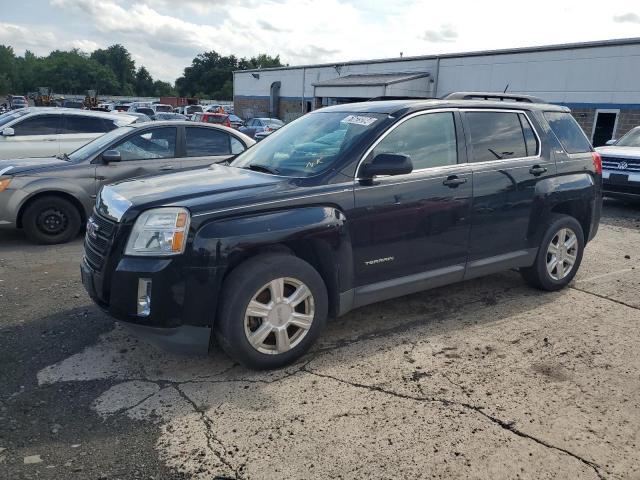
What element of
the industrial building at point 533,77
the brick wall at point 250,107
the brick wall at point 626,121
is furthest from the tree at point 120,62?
the brick wall at point 626,121

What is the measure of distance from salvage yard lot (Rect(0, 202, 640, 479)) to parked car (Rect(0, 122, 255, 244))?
89.1 inches

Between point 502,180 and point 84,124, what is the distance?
7.75 m

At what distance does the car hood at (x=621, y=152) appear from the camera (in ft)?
33.3

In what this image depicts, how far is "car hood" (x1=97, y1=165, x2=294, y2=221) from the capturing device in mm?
3320

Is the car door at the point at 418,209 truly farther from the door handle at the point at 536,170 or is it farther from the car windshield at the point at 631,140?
the car windshield at the point at 631,140

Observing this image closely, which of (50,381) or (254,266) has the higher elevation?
(254,266)

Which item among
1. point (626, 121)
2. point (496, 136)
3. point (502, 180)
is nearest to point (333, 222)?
point (502, 180)

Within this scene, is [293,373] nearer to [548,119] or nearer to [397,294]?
[397,294]

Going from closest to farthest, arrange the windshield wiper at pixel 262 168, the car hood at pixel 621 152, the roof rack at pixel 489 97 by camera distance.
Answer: the windshield wiper at pixel 262 168, the roof rack at pixel 489 97, the car hood at pixel 621 152

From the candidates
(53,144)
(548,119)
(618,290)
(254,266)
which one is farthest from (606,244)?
(53,144)

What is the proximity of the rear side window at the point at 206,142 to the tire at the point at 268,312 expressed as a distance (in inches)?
179

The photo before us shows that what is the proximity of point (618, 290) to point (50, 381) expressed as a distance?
5290mm

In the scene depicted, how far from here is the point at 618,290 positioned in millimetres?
5375

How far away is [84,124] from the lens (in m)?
9.34
